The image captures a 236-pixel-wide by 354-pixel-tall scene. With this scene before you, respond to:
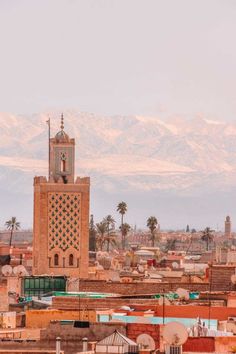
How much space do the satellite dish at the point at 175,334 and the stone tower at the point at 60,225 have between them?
37.3 metres

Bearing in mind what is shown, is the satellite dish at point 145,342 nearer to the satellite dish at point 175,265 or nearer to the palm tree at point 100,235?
the satellite dish at point 175,265

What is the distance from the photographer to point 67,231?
209 feet

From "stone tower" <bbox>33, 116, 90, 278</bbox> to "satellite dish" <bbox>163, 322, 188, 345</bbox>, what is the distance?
1468 inches

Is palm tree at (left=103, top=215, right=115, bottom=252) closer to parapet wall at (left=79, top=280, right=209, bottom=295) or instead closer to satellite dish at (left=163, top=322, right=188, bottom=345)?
parapet wall at (left=79, top=280, right=209, bottom=295)

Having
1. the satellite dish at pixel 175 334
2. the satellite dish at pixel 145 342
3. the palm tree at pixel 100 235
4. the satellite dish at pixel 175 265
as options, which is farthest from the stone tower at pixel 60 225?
the palm tree at pixel 100 235

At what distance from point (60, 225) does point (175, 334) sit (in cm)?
3830

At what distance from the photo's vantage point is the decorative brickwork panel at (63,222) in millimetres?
63562

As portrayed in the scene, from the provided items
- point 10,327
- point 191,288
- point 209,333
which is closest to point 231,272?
point 191,288

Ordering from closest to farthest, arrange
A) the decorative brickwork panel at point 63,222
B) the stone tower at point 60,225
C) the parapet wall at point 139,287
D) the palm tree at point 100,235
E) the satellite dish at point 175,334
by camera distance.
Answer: the satellite dish at point 175,334, the parapet wall at point 139,287, the stone tower at point 60,225, the decorative brickwork panel at point 63,222, the palm tree at point 100,235

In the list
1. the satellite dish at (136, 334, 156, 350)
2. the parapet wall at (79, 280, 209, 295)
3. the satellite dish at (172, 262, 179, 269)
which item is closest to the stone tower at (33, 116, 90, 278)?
the parapet wall at (79, 280, 209, 295)

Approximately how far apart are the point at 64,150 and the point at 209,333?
116ft

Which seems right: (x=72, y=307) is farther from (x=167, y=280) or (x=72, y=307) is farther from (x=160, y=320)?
(x=167, y=280)

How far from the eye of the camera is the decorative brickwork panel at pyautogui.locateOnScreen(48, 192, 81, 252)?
6356cm

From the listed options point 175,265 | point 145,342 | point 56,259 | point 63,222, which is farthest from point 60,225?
point 145,342
